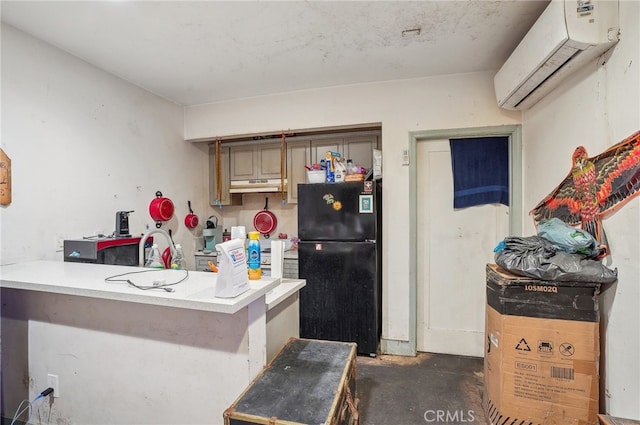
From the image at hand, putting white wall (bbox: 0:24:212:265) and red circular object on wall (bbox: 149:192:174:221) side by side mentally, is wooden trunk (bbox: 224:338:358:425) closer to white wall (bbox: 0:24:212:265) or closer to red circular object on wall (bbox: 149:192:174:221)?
white wall (bbox: 0:24:212:265)

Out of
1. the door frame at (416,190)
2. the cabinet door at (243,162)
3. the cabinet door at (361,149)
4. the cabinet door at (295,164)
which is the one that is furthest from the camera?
the cabinet door at (243,162)

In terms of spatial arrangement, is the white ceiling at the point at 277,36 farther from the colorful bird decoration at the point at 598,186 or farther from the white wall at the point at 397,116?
the colorful bird decoration at the point at 598,186

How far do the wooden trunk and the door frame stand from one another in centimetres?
131

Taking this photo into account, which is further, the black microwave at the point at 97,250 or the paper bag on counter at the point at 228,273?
the black microwave at the point at 97,250

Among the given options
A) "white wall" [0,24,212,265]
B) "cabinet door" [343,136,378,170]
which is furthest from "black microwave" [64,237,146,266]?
"cabinet door" [343,136,378,170]

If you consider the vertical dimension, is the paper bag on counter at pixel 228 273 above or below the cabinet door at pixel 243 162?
below

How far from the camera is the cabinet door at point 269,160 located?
346cm

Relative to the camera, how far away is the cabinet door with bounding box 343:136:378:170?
3.24 meters

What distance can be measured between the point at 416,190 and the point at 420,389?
1.62 m

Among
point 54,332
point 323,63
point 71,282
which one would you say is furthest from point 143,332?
point 323,63

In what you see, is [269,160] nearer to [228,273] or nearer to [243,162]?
[243,162]

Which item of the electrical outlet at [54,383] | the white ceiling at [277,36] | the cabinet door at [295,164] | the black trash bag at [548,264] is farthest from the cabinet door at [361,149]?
the electrical outlet at [54,383]

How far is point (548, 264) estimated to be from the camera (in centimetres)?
149

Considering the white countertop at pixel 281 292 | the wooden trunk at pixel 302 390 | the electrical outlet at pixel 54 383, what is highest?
the white countertop at pixel 281 292
